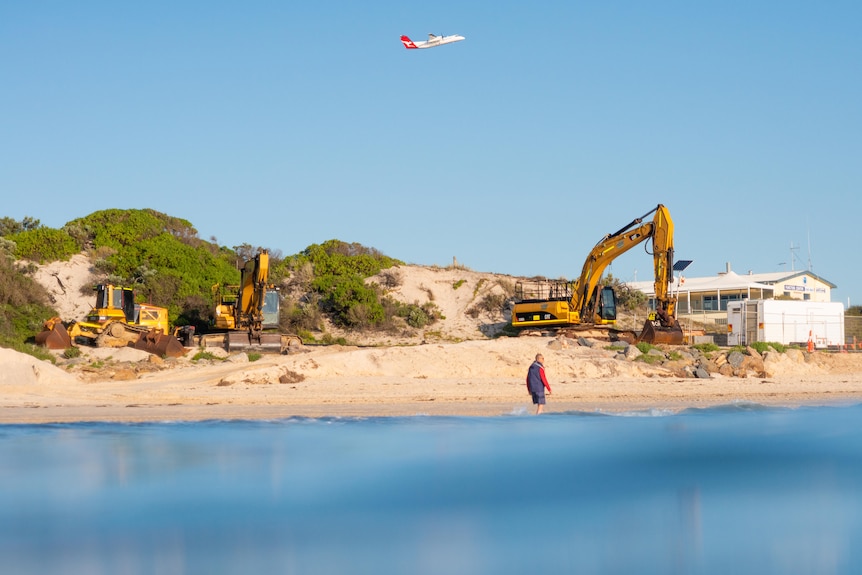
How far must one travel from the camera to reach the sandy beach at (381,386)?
18891 millimetres

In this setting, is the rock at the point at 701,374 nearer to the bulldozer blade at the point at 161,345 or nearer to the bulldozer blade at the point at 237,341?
the bulldozer blade at the point at 237,341

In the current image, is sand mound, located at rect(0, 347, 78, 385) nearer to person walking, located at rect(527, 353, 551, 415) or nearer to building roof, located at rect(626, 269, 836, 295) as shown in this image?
person walking, located at rect(527, 353, 551, 415)

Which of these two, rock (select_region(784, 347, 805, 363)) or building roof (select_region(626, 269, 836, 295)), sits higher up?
building roof (select_region(626, 269, 836, 295))

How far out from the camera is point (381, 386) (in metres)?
23.0

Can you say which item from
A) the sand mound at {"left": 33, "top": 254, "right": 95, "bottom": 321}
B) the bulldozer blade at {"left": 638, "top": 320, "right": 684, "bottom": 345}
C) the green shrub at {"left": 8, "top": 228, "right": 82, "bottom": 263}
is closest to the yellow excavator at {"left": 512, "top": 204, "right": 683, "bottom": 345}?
the bulldozer blade at {"left": 638, "top": 320, "right": 684, "bottom": 345}

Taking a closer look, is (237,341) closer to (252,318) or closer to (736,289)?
(252,318)

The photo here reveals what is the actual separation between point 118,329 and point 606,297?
1784 cm

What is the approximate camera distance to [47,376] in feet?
73.1

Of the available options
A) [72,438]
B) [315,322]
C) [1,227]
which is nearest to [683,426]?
[72,438]

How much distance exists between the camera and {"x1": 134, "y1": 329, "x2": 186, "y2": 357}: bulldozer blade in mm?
30094

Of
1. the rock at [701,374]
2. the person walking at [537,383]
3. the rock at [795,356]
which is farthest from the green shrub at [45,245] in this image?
the person walking at [537,383]

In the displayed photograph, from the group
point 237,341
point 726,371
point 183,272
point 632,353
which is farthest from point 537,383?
point 183,272

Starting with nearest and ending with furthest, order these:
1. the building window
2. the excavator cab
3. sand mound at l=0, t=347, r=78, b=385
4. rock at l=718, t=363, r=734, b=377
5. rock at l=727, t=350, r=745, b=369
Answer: sand mound at l=0, t=347, r=78, b=385 → rock at l=718, t=363, r=734, b=377 → rock at l=727, t=350, r=745, b=369 → the excavator cab → the building window

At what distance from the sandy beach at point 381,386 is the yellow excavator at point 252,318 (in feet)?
11.5
